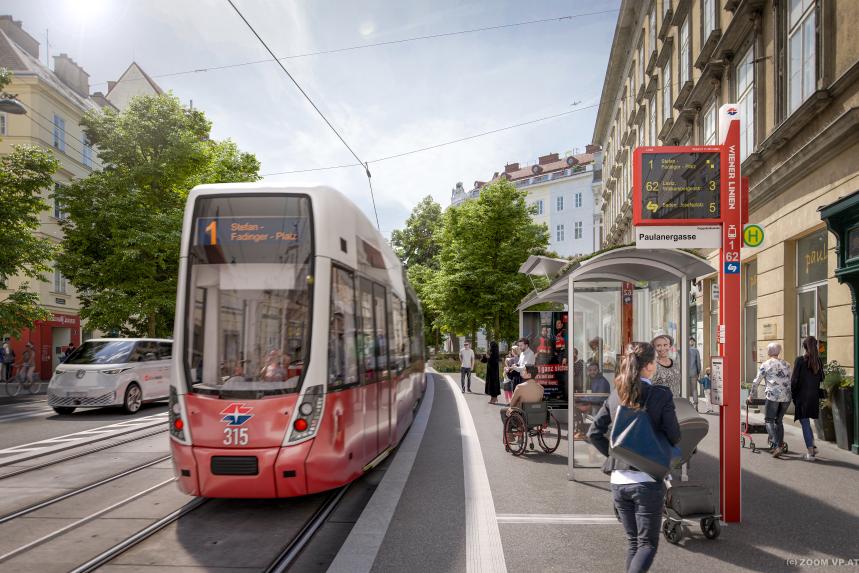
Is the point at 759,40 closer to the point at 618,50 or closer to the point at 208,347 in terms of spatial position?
the point at 208,347

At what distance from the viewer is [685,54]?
2170 cm

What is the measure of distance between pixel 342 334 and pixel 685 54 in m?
19.3

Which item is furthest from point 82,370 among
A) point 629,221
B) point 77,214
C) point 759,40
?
point 629,221

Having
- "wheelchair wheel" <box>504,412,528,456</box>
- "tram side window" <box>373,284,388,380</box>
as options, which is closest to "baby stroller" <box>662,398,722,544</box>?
"tram side window" <box>373,284,388,380</box>

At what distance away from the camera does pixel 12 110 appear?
55.8ft

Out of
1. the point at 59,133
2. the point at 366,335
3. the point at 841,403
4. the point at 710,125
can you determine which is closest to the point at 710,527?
the point at 366,335

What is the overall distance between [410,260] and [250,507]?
162 ft

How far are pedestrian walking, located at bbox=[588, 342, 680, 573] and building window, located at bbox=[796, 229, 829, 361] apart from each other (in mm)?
9648

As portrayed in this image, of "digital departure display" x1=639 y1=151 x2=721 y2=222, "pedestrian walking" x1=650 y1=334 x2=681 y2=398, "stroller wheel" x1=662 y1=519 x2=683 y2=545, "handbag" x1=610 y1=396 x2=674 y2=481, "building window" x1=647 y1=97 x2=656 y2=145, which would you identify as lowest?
"stroller wheel" x1=662 y1=519 x2=683 y2=545

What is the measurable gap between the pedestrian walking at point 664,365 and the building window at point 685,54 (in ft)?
51.0

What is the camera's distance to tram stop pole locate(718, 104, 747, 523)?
602 centimetres

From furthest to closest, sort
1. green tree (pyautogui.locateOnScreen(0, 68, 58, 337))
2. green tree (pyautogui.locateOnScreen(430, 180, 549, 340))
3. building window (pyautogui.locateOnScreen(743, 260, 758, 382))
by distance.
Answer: green tree (pyautogui.locateOnScreen(430, 180, 549, 340)) → green tree (pyautogui.locateOnScreen(0, 68, 58, 337)) → building window (pyautogui.locateOnScreen(743, 260, 758, 382))

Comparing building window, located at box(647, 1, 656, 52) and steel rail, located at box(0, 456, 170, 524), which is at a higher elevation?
building window, located at box(647, 1, 656, 52)

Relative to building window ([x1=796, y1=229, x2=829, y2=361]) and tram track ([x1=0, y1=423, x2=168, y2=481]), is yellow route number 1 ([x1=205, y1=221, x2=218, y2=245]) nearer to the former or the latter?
tram track ([x1=0, y1=423, x2=168, y2=481])
